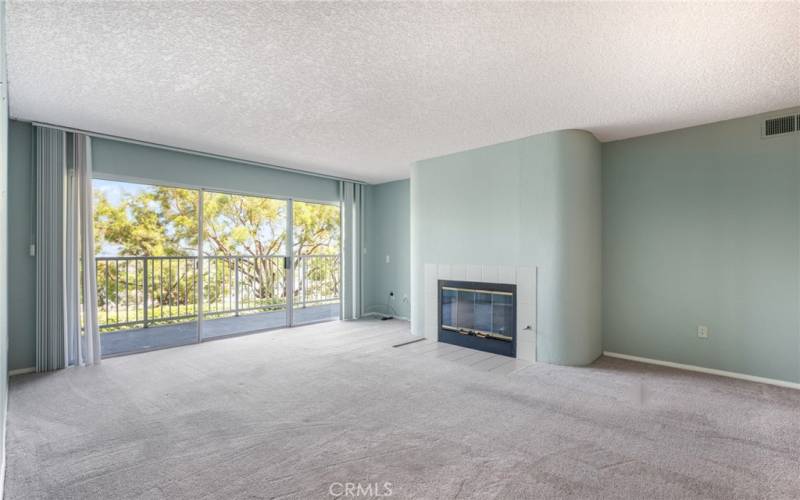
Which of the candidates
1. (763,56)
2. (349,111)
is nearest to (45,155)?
(349,111)

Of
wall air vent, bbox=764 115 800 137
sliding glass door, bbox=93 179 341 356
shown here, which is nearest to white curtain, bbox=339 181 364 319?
sliding glass door, bbox=93 179 341 356

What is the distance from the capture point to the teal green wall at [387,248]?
6.32 metres

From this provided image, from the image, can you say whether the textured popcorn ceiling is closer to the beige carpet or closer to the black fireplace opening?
the black fireplace opening

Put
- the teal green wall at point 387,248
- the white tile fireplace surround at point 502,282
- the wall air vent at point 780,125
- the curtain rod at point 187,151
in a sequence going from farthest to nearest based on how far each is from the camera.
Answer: the teal green wall at point 387,248
the white tile fireplace surround at point 502,282
the curtain rod at point 187,151
the wall air vent at point 780,125

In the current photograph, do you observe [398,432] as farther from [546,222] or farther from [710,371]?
[710,371]

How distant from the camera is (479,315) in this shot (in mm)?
4484

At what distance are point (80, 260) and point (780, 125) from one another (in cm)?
658

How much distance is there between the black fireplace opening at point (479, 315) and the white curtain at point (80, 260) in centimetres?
378

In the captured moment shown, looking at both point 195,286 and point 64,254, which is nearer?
point 64,254

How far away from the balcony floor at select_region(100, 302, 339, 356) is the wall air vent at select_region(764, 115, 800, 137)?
576cm

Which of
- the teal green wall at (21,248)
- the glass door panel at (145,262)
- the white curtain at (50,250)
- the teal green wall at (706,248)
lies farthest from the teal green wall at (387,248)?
the teal green wall at (21,248)

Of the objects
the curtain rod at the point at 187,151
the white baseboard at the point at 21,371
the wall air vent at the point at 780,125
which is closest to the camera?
the wall air vent at the point at 780,125

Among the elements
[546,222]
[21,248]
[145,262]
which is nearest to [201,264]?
[145,262]

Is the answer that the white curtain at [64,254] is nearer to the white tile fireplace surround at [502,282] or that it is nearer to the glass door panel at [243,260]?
the glass door panel at [243,260]
